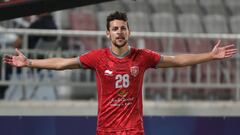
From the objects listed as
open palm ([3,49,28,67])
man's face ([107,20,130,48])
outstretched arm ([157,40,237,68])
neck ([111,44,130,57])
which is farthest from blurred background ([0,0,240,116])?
man's face ([107,20,130,48])

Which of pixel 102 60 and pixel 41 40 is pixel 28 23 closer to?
pixel 41 40

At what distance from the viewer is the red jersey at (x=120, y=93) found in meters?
6.13

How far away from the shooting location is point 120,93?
615 cm

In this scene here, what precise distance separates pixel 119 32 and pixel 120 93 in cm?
50

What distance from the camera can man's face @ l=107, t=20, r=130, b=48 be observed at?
602 centimetres

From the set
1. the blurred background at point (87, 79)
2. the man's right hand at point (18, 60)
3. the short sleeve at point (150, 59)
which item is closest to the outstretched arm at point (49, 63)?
the man's right hand at point (18, 60)

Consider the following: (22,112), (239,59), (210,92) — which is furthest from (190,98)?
(22,112)

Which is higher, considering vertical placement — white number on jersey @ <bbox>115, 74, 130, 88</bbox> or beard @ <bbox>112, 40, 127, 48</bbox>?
beard @ <bbox>112, 40, 127, 48</bbox>

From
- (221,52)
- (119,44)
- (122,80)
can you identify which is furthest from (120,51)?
(221,52)

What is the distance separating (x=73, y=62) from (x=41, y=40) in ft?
14.5

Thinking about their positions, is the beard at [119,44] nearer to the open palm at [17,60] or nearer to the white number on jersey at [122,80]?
the white number on jersey at [122,80]

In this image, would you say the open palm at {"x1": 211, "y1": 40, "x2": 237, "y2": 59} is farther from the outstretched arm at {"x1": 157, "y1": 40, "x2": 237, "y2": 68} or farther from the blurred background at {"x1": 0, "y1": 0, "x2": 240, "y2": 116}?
the blurred background at {"x1": 0, "y1": 0, "x2": 240, "y2": 116}

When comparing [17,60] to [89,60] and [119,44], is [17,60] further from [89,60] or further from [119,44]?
[119,44]

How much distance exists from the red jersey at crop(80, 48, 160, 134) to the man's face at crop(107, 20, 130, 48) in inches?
6.3
